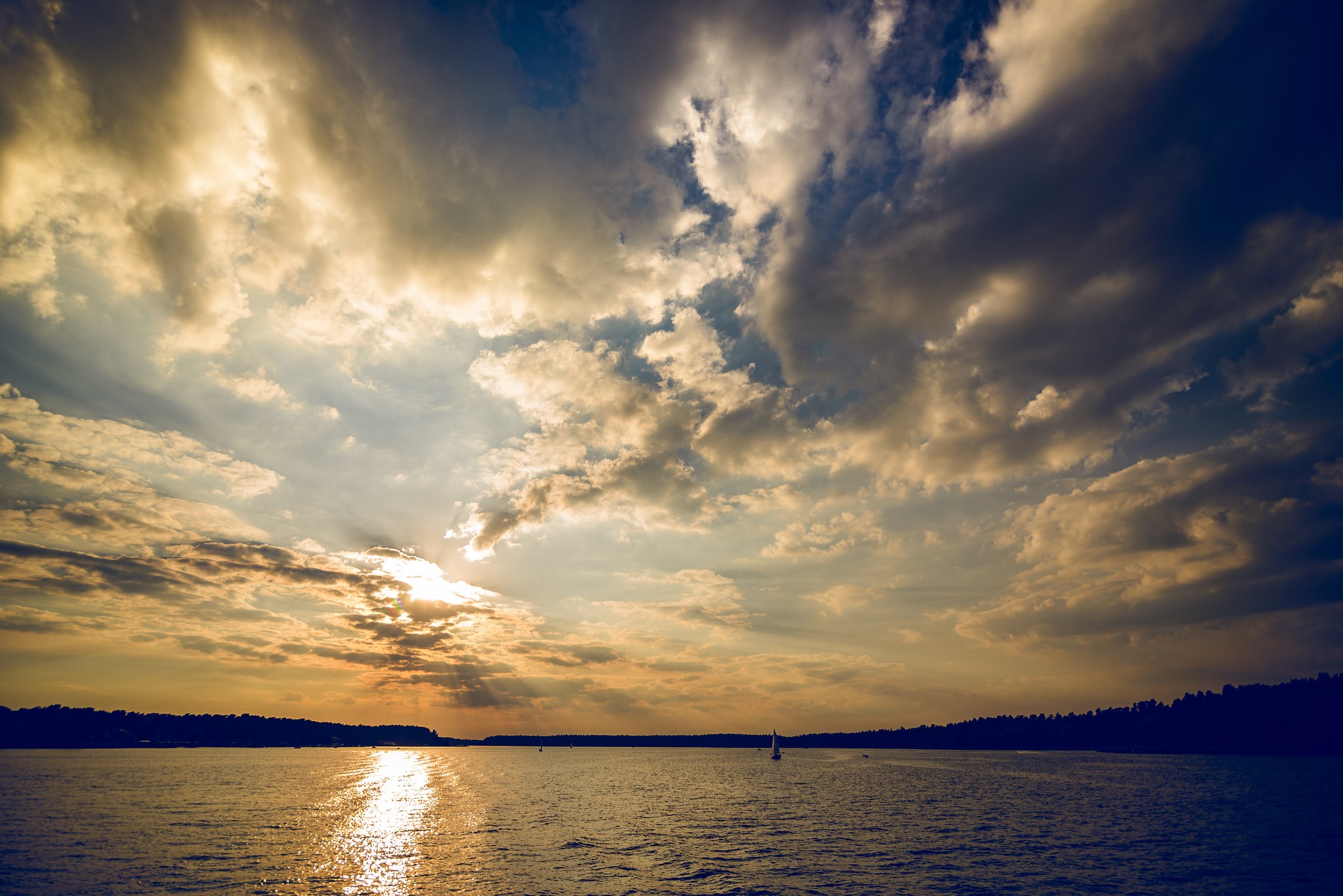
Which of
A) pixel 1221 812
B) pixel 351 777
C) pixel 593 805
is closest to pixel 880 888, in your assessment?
pixel 593 805

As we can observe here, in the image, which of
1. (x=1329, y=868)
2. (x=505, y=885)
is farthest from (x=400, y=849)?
(x=1329, y=868)

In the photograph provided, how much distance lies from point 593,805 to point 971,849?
58.7 metres

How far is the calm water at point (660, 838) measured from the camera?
1806 inches

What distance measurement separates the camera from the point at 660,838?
6544 cm

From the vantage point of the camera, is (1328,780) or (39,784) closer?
(39,784)

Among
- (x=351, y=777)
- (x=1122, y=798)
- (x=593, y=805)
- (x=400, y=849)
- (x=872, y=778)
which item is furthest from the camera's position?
(x=872, y=778)

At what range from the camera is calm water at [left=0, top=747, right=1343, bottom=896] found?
45.9 metres

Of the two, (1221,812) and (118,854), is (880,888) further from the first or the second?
(1221,812)

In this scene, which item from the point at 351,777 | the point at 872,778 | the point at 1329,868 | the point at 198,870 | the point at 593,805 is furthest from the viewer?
the point at 872,778

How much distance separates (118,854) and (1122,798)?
142 m

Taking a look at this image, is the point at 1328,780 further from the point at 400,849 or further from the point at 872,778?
the point at 400,849

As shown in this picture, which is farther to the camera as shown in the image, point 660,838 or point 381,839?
point 660,838

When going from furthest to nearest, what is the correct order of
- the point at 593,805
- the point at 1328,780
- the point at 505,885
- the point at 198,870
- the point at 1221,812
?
the point at 1328,780 → the point at 593,805 → the point at 1221,812 → the point at 198,870 → the point at 505,885

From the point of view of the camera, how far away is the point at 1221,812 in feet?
283
